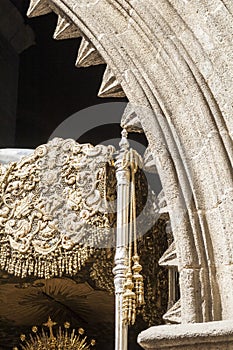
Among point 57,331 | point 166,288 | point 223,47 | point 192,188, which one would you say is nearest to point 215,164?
point 192,188

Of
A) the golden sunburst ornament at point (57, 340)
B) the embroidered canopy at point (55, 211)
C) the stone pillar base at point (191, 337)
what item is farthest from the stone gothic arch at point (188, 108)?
the golden sunburst ornament at point (57, 340)

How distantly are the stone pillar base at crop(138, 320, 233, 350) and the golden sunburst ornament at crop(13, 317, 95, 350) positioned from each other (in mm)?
3108

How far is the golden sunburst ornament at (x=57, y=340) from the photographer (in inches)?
256

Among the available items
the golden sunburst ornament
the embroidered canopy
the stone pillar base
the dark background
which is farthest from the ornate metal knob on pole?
the dark background

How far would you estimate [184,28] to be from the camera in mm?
3922

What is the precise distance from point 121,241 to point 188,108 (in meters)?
1.69

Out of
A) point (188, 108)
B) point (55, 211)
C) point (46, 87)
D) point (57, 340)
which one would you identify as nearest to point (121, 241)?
point (55, 211)

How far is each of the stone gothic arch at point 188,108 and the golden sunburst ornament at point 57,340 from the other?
9.31 feet

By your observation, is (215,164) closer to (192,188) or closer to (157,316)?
(192,188)

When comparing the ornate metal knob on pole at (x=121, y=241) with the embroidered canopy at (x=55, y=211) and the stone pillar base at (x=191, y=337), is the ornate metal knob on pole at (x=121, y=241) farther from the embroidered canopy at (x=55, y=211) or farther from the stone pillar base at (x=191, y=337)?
the stone pillar base at (x=191, y=337)

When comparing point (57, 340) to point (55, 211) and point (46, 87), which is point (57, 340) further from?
point (46, 87)

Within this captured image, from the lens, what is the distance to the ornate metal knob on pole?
4.97m

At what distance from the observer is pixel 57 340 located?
6555 mm

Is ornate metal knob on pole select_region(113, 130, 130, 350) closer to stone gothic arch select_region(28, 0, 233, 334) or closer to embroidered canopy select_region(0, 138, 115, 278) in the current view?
embroidered canopy select_region(0, 138, 115, 278)
